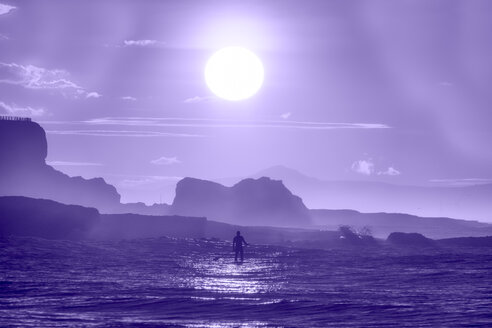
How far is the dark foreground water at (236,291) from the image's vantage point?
72.6ft

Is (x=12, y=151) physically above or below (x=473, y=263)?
above

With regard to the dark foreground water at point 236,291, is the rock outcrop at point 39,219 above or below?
above

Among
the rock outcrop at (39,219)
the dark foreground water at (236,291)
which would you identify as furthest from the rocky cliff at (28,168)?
the dark foreground water at (236,291)

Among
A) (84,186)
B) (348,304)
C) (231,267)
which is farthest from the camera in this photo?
(84,186)

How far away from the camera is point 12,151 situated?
133 meters

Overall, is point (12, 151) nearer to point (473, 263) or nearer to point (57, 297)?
point (473, 263)

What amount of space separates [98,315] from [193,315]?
3.05 m

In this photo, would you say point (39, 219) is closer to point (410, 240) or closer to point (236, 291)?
point (410, 240)

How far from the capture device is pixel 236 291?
29672mm

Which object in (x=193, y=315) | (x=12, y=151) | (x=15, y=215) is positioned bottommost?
(x=193, y=315)

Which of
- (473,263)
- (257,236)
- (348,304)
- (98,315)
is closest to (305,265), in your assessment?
(473,263)

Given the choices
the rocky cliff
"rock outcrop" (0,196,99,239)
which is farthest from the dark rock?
the rocky cliff

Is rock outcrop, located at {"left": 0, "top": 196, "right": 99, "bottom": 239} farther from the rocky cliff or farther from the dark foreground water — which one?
the rocky cliff

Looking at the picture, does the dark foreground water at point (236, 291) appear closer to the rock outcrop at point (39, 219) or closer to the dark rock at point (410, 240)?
the rock outcrop at point (39, 219)
